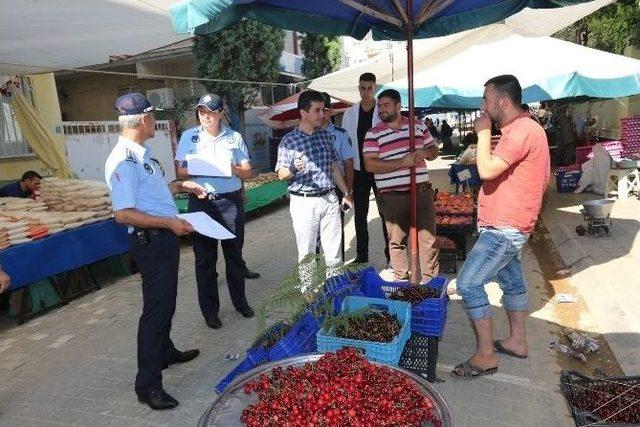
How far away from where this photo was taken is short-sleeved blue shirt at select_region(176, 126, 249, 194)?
4.32m

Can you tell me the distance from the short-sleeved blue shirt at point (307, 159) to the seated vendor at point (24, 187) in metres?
4.76

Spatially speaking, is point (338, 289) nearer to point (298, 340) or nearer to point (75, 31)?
point (298, 340)

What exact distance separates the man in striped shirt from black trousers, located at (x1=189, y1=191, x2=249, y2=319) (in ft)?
4.46

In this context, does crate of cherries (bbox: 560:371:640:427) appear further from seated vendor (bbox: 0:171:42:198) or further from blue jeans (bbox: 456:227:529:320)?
seated vendor (bbox: 0:171:42:198)

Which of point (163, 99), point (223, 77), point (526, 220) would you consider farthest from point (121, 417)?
point (163, 99)

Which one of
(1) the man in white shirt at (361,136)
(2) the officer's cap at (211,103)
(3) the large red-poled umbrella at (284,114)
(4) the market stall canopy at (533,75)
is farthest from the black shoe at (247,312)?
(3) the large red-poled umbrella at (284,114)

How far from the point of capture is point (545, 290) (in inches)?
207

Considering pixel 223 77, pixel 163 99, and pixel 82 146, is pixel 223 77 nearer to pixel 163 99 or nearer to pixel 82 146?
pixel 163 99

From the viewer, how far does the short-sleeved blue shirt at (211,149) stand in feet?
14.2

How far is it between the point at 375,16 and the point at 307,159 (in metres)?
1.34

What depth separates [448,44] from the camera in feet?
24.0

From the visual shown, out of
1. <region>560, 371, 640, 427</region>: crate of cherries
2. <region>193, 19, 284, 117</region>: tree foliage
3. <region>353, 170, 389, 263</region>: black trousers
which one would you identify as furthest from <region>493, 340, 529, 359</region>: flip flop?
<region>193, 19, 284, 117</region>: tree foliage

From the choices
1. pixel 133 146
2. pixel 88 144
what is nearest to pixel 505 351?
pixel 133 146

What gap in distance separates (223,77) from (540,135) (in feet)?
35.4
